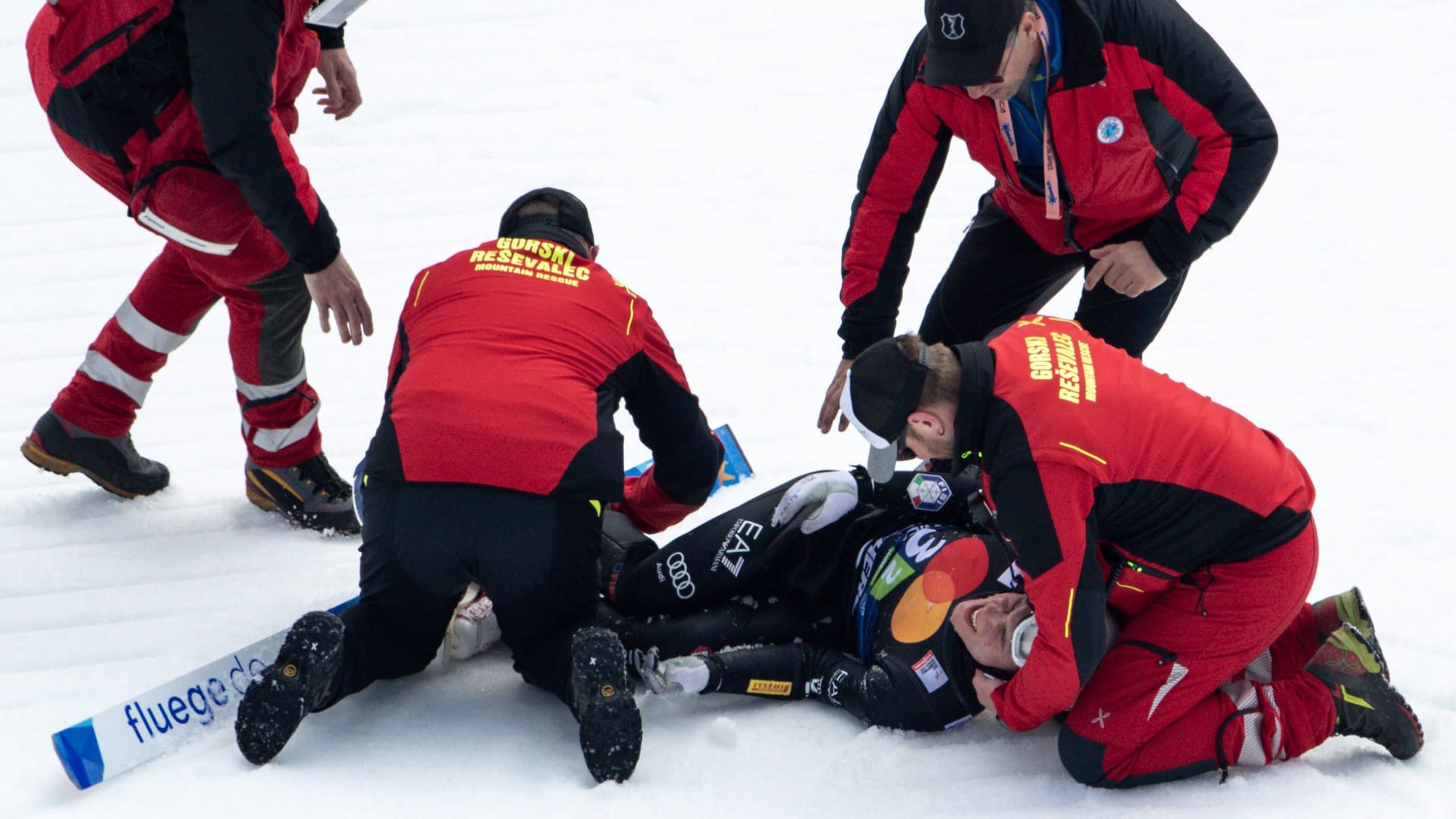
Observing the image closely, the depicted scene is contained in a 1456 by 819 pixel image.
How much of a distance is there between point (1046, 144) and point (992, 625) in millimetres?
976

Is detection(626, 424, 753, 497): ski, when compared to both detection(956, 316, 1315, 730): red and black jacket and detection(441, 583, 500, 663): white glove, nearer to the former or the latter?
detection(441, 583, 500, 663): white glove

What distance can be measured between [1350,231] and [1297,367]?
94 centimetres

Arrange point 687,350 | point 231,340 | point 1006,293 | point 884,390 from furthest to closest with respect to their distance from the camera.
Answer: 1. point 687,350
2. point 1006,293
3. point 231,340
4. point 884,390

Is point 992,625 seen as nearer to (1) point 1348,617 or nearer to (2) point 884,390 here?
(2) point 884,390

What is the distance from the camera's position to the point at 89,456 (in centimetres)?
323

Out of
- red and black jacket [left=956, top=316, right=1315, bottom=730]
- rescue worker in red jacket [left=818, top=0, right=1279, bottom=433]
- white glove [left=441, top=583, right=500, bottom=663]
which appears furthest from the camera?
white glove [left=441, top=583, right=500, bottom=663]

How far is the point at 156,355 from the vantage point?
10.6 feet

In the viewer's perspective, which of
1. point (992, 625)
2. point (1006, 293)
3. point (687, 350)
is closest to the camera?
point (992, 625)

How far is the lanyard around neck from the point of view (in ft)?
8.46

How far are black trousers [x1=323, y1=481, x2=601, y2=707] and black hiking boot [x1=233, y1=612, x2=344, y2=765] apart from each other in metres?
0.12

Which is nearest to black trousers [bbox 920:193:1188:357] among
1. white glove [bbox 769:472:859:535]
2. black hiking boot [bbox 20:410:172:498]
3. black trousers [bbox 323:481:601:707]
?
white glove [bbox 769:472:859:535]

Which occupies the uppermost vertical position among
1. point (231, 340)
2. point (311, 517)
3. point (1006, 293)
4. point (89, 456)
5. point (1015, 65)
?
point (1015, 65)

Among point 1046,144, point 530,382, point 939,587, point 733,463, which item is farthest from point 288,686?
point 1046,144

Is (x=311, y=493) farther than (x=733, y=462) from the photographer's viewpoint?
No
